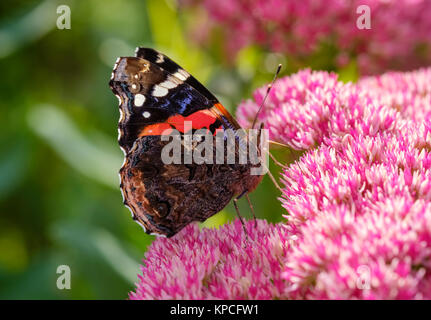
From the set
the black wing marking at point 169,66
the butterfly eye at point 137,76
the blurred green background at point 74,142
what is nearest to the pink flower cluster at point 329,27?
the blurred green background at point 74,142

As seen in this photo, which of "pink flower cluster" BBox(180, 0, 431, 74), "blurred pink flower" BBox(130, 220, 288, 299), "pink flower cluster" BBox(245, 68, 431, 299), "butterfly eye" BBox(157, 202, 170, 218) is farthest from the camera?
"pink flower cluster" BBox(180, 0, 431, 74)

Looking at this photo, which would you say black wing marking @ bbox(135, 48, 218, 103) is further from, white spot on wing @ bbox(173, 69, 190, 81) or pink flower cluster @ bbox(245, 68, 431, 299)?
pink flower cluster @ bbox(245, 68, 431, 299)

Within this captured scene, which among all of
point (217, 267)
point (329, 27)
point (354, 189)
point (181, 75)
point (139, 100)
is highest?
point (329, 27)

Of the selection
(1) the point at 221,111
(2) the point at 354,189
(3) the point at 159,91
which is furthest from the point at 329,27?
(2) the point at 354,189

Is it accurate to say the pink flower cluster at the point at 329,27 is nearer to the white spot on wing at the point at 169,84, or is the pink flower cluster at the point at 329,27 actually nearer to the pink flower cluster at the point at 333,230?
the pink flower cluster at the point at 333,230

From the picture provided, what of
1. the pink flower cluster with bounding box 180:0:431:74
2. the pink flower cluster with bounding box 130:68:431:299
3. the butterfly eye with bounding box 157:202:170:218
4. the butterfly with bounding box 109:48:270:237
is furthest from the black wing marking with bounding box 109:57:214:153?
the pink flower cluster with bounding box 180:0:431:74

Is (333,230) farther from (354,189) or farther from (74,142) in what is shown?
(74,142)
